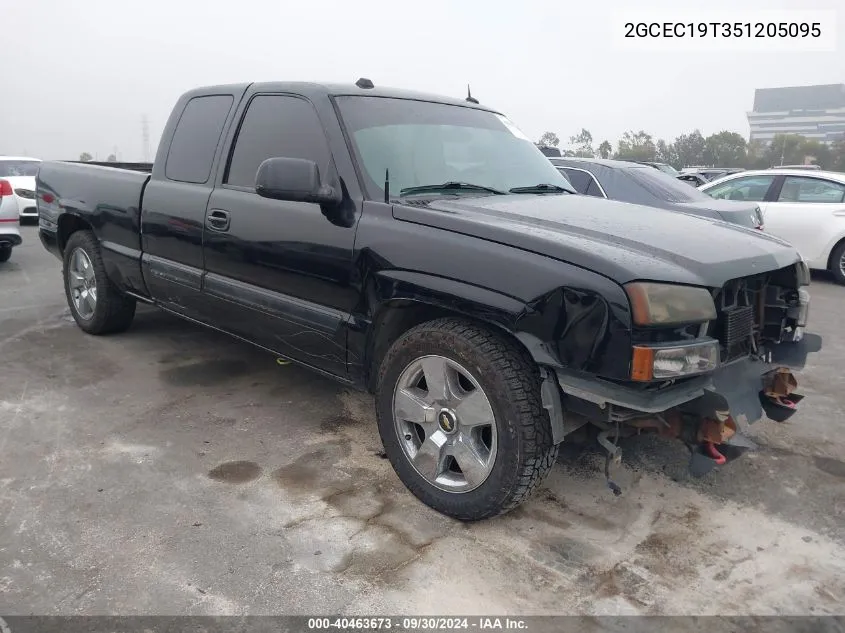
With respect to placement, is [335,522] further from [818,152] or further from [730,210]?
[818,152]

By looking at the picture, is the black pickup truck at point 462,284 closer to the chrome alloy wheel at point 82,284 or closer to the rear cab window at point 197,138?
the rear cab window at point 197,138

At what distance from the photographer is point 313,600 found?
7.81ft

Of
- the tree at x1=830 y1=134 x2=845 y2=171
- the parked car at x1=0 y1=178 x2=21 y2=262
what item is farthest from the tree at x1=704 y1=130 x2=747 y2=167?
the parked car at x1=0 y1=178 x2=21 y2=262

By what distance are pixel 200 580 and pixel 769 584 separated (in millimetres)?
2125

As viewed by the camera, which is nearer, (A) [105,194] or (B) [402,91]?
(B) [402,91]

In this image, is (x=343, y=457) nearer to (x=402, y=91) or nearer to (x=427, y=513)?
(x=427, y=513)

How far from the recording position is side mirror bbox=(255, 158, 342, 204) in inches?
119

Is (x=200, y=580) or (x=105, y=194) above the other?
(x=105, y=194)

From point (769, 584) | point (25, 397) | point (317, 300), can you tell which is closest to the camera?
point (769, 584)

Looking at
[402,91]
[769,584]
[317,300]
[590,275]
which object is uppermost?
[402,91]

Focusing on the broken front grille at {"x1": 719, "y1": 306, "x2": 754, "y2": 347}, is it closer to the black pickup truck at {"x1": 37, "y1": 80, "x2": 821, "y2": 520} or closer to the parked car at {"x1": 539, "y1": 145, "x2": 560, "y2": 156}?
the black pickup truck at {"x1": 37, "y1": 80, "x2": 821, "y2": 520}

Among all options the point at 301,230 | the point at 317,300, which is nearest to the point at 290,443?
the point at 317,300

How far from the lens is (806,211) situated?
903 centimetres

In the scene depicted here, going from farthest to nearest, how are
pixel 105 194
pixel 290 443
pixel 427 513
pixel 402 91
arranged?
pixel 105 194 → pixel 402 91 → pixel 290 443 → pixel 427 513
